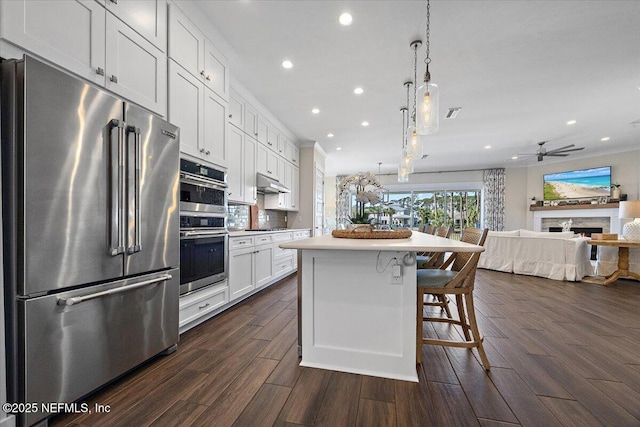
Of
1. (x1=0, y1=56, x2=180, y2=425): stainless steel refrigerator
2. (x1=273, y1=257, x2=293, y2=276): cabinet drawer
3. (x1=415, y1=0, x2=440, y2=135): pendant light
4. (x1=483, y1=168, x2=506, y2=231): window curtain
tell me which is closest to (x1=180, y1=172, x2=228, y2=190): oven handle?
(x1=0, y1=56, x2=180, y2=425): stainless steel refrigerator

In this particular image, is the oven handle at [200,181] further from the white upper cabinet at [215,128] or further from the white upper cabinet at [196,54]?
the white upper cabinet at [196,54]

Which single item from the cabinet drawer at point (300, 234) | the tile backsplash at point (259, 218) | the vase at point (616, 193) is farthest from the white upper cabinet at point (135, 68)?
the vase at point (616, 193)

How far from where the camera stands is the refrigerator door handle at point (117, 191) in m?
1.52

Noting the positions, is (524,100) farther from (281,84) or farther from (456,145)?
(281,84)

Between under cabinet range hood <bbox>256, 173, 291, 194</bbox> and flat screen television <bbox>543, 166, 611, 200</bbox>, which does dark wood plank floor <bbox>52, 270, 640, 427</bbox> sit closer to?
under cabinet range hood <bbox>256, 173, 291, 194</bbox>

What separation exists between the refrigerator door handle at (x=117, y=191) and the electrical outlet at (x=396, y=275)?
160 cm

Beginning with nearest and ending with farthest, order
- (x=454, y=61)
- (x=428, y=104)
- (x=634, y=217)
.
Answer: (x=428, y=104) → (x=454, y=61) → (x=634, y=217)

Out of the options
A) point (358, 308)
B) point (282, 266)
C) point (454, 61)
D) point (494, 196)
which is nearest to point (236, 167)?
point (282, 266)

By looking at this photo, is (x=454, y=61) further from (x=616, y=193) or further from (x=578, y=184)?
(x=578, y=184)

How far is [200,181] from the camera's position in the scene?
243cm

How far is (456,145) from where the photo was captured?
6.36m

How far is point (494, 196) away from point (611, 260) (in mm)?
4275

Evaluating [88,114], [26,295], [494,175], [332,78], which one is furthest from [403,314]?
[494,175]

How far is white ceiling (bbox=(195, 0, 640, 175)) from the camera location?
2.32 m
